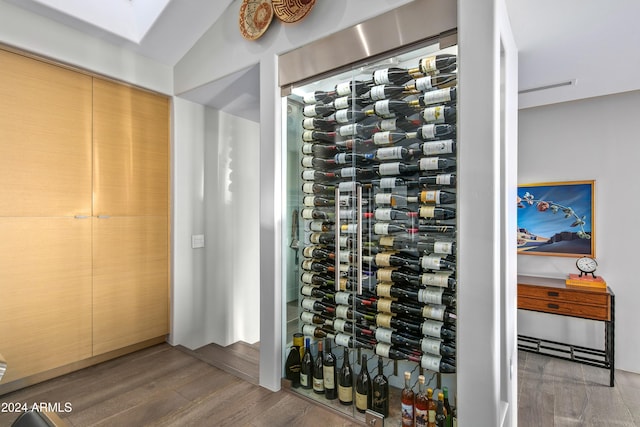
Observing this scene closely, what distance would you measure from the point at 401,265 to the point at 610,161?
262 cm

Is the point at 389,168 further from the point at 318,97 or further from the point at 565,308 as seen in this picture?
the point at 565,308

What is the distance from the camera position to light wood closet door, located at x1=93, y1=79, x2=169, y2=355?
2607 mm

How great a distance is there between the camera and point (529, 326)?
11.2ft

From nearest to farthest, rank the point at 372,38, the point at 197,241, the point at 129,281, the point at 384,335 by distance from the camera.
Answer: the point at 372,38 < the point at 384,335 < the point at 129,281 < the point at 197,241

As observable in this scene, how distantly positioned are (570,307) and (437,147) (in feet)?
7.19

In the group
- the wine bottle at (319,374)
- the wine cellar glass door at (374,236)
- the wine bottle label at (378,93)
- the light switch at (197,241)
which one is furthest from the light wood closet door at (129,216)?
the wine bottle label at (378,93)

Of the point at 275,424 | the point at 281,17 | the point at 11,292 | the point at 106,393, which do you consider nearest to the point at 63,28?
the point at 281,17

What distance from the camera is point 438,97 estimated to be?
173 centimetres

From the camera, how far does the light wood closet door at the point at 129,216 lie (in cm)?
261

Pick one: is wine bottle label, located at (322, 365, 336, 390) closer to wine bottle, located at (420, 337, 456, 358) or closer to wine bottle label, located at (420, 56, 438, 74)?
wine bottle, located at (420, 337, 456, 358)

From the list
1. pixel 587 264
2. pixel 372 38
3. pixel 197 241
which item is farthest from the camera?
pixel 197 241

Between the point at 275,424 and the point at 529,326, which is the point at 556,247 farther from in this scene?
the point at 275,424

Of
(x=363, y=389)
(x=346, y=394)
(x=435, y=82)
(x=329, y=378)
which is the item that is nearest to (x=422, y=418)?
(x=363, y=389)

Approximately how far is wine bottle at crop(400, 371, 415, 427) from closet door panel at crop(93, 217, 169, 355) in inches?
87.7
